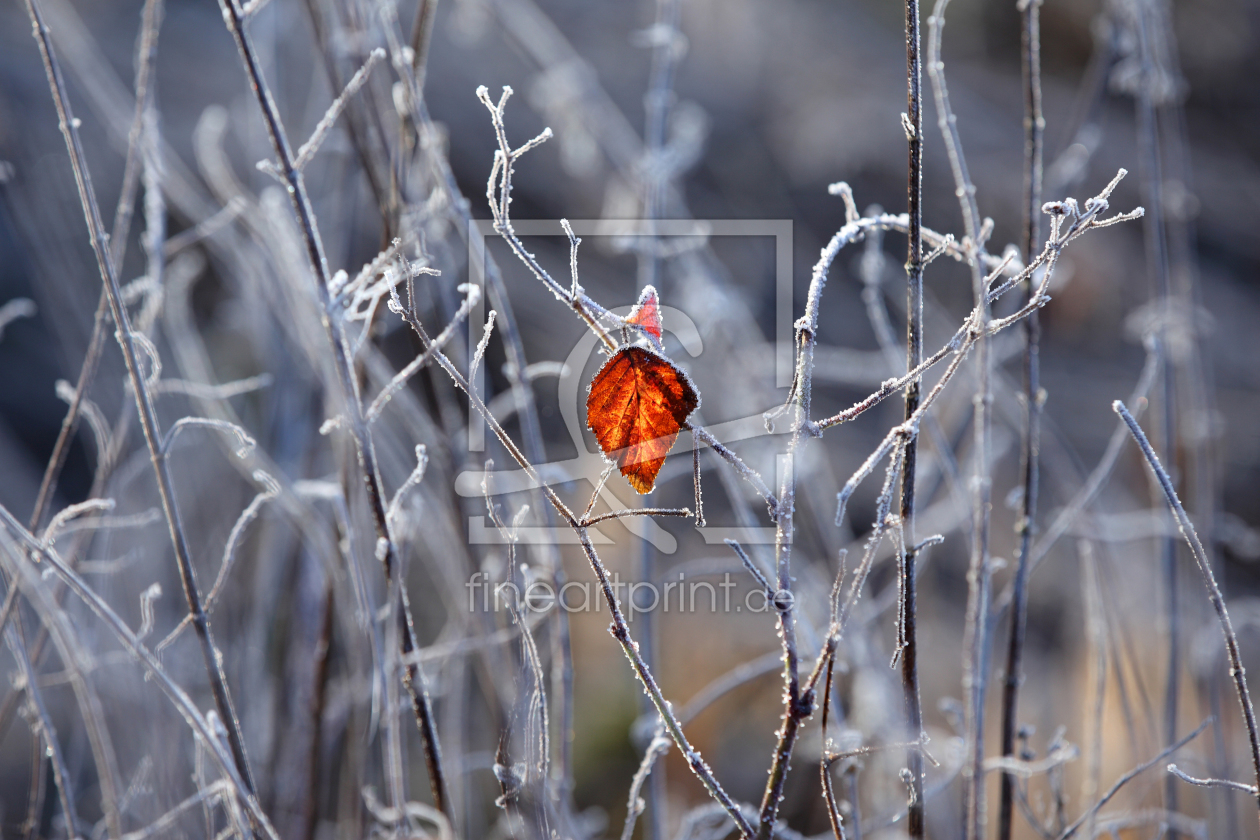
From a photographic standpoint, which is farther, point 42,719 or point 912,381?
point 42,719

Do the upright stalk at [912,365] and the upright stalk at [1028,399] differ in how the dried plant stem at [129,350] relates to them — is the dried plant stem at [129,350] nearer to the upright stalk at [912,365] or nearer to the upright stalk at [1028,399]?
the upright stalk at [912,365]

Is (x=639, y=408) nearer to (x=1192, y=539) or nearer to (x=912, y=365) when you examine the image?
(x=912, y=365)

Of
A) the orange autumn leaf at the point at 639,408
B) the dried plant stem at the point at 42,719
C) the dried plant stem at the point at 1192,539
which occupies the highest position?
the orange autumn leaf at the point at 639,408

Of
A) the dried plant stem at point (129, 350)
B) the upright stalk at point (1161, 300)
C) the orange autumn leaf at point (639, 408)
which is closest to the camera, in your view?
the orange autumn leaf at point (639, 408)

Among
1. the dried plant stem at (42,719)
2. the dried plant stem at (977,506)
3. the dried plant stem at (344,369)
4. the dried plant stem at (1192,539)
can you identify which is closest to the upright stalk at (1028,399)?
the dried plant stem at (977,506)

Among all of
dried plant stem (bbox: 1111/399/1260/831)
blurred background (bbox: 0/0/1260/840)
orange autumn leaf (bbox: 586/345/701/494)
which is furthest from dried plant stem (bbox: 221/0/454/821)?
dried plant stem (bbox: 1111/399/1260/831)

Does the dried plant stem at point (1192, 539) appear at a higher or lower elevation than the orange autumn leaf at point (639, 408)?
lower

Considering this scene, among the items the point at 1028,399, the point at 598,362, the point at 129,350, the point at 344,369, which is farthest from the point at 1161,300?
the point at 129,350
